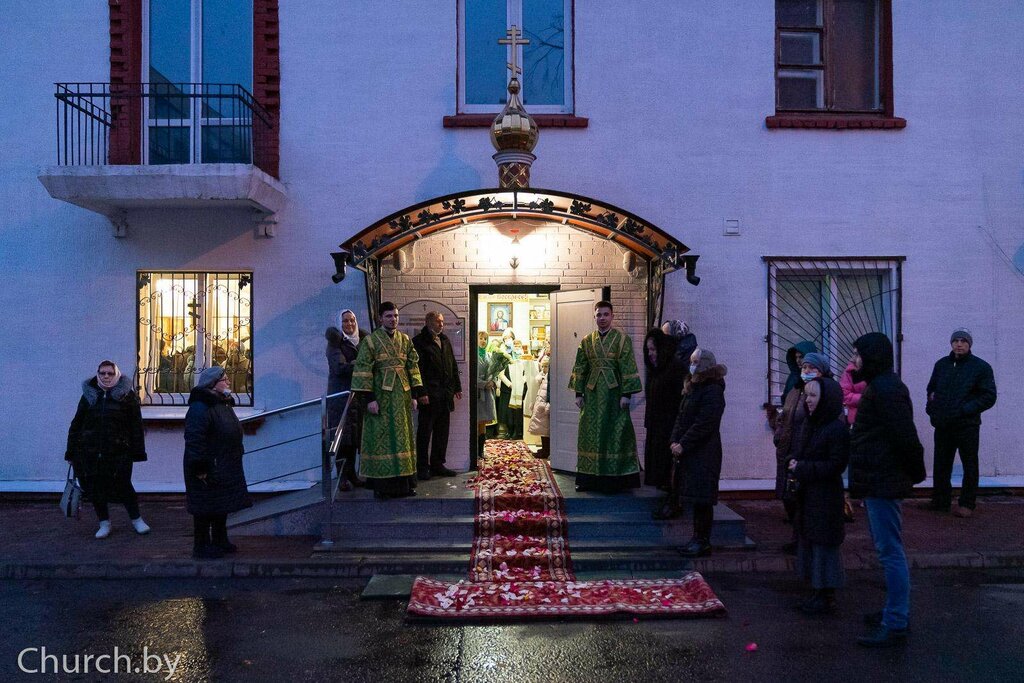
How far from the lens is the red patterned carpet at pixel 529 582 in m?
6.05

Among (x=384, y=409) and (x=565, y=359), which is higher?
(x=565, y=359)

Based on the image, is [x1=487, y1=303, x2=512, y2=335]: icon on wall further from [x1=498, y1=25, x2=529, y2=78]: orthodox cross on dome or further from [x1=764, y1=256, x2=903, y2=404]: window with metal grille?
[x1=498, y1=25, x2=529, y2=78]: orthodox cross on dome

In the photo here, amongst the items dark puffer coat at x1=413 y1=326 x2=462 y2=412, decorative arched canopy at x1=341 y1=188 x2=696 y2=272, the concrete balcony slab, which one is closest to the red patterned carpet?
dark puffer coat at x1=413 y1=326 x2=462 y2=412

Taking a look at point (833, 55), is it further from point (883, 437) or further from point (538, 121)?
point (883, 437)

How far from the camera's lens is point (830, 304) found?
399 inches

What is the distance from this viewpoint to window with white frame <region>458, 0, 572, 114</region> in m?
10.2

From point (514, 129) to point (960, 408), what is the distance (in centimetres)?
554

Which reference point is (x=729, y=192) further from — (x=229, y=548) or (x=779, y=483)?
(x=229, y=548)

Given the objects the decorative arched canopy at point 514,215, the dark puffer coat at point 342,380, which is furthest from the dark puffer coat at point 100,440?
the decorative arched canopy at point 514,215

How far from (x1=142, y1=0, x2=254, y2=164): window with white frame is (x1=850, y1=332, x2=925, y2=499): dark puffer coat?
25.6 ft

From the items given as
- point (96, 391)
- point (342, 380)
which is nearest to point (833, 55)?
point (342, 380)

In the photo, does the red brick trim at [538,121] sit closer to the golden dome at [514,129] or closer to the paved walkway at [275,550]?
the golden dome at [514,129]

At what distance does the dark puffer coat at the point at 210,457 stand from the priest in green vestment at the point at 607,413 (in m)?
3.40

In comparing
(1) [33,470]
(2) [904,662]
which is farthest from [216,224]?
(2) [904,662]
